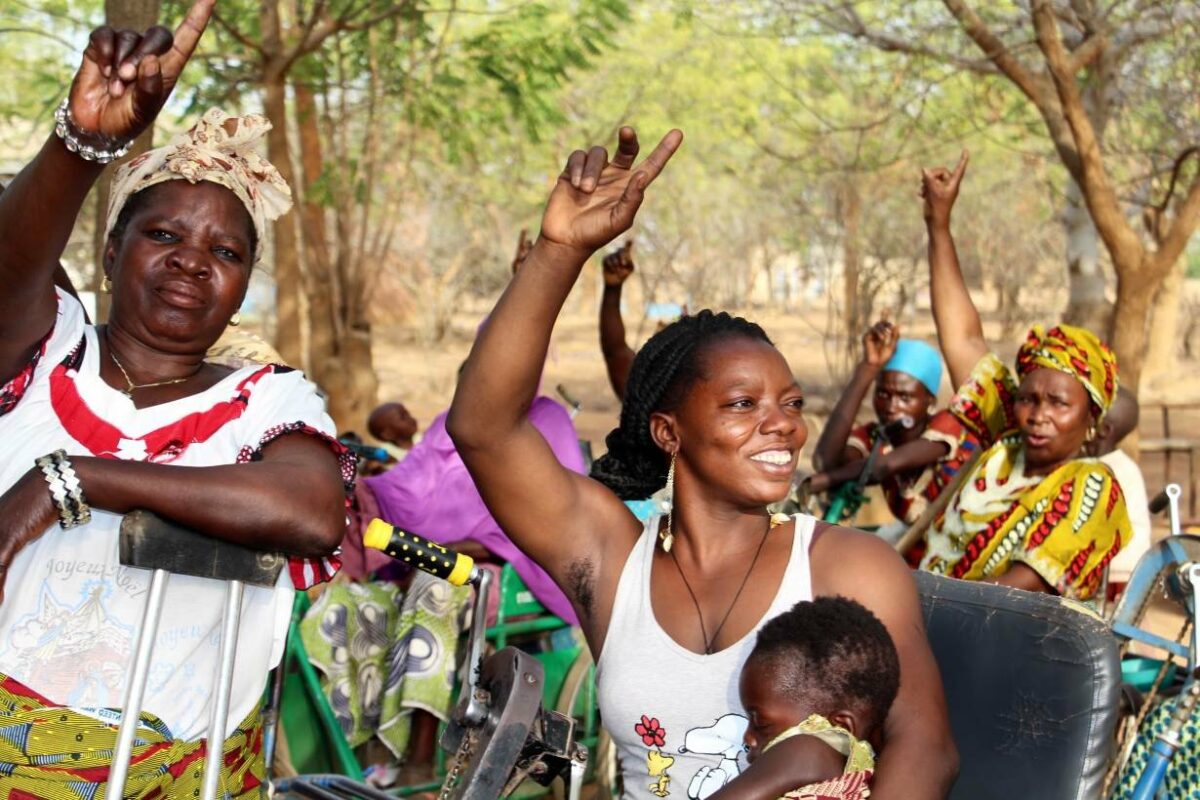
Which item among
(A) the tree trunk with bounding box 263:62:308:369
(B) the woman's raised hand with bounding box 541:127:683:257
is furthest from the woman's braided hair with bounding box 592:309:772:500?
(A) the tree trunk with bounding box 263:62:308:369

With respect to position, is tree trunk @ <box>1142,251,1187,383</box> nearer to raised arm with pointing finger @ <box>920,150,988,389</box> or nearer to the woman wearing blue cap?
the woman wearing blue cap

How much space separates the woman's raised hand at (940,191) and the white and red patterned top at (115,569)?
248cm

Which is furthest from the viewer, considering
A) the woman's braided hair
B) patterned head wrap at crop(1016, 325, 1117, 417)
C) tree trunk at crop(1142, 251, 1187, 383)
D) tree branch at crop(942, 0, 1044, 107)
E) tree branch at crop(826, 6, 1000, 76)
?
tree trunk at crop(1142, 251, 1187, 383)

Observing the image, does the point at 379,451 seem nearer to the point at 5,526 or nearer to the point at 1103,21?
the point at 5,526

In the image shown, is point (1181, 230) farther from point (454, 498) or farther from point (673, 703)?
point (673, 703)

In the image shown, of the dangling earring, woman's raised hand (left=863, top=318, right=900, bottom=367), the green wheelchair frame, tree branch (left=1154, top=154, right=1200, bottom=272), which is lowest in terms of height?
the green wheelchair frame

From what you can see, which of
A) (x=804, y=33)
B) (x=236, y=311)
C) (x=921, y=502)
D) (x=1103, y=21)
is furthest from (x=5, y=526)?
(x=804, y=33)

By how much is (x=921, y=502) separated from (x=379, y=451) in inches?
87.6

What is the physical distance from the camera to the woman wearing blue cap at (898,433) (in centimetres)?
512

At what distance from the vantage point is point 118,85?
194 centimetres

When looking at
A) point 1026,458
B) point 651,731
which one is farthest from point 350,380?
point 651,731

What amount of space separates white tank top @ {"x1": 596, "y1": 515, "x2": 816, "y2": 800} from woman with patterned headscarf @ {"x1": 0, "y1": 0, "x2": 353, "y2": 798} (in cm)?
59

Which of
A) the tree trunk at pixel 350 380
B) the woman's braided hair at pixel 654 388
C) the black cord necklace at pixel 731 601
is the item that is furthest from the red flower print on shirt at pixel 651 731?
the tree trunk at pixel 350 380

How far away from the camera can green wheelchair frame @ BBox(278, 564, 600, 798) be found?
434 cm
